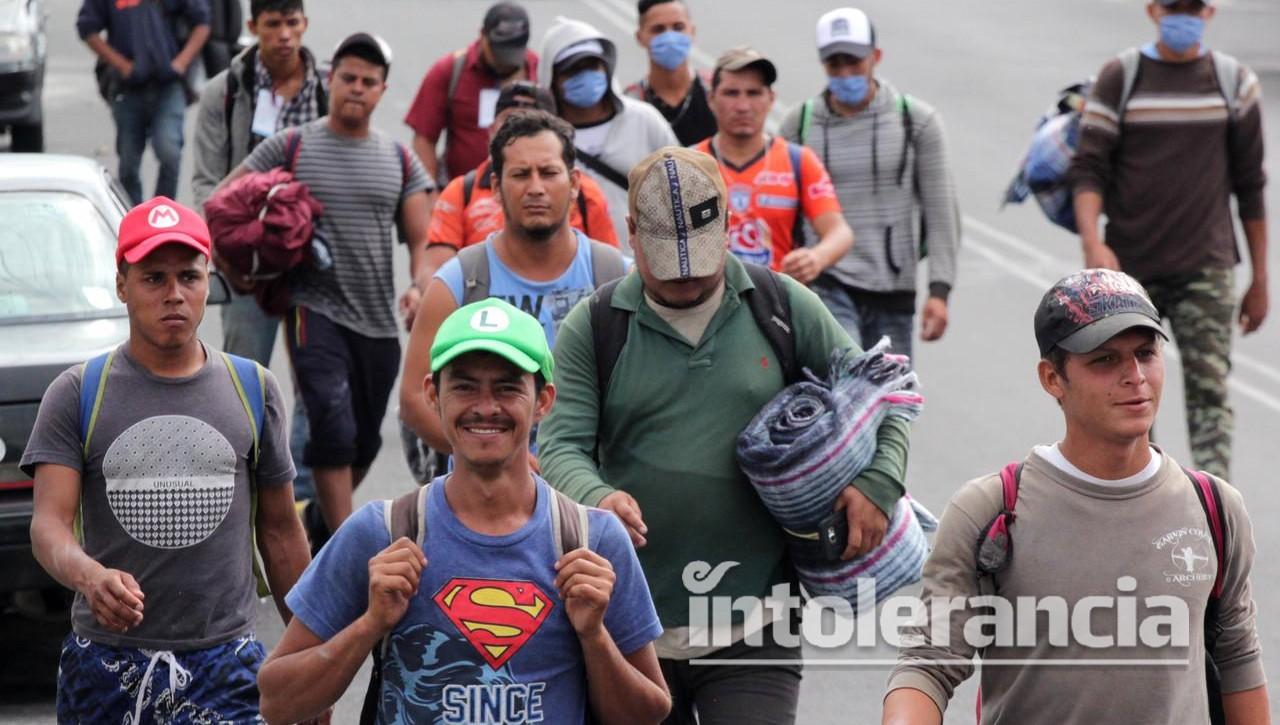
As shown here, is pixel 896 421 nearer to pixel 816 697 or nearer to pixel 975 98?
pixel 816 697

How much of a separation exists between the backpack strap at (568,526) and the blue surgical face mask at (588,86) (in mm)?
4750

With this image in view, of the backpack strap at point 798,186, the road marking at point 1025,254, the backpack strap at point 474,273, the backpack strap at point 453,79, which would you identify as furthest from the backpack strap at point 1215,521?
the backpack strap at point 453,79

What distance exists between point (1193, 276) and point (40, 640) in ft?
16.2

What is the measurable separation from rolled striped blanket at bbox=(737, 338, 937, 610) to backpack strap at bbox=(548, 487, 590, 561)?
107 centimetres

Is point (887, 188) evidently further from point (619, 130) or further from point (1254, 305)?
point (1254, 305)

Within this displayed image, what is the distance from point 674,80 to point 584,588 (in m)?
6.93

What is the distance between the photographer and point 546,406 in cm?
437

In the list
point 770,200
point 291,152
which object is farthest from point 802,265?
point 291,152

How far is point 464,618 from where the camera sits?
13.5ft

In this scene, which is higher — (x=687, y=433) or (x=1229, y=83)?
(x=1229, y=83)

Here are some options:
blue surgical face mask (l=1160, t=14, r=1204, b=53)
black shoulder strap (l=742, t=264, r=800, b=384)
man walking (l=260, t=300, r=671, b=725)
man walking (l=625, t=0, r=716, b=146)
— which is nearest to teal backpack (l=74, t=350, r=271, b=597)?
black shoulder strap (l=742, t=264, r=800, b=384)

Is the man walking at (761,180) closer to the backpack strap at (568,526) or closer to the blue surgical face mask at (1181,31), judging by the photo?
the blue surgical face mask at (1181,31)

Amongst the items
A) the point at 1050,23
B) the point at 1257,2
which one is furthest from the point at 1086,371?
the point at 1257,2

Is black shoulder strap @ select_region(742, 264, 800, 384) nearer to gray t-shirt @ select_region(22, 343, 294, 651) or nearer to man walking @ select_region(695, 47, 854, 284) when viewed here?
gray t-shirt @ select_region(22, 343, 294, 651)
